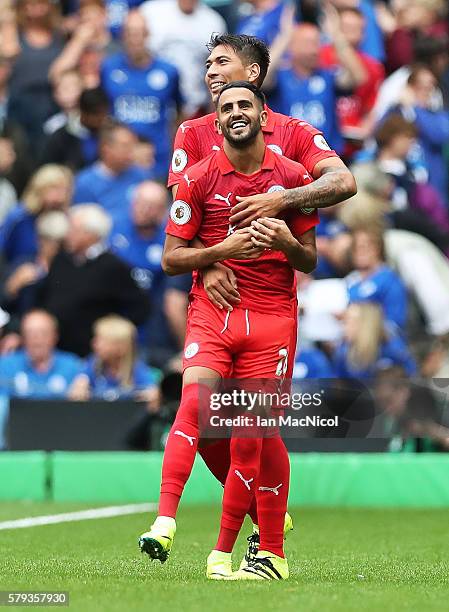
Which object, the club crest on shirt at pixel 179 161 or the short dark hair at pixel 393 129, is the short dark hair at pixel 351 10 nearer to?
the short dark hair at pixel 393 129

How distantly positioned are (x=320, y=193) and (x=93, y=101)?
8.80 metres

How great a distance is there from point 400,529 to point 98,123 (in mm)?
6966

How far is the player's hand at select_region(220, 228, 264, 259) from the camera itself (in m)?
6.12

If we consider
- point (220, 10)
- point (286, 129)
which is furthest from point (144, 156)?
point (286, 129)

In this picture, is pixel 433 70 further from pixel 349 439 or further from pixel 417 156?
pixel 349 439

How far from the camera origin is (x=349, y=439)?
1112 centimetres

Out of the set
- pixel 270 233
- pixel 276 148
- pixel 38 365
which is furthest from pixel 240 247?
pixel 38 365

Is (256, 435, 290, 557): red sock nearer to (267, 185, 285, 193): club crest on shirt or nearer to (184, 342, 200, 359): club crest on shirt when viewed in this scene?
(184, 342, 200, 359): club crest on shirt

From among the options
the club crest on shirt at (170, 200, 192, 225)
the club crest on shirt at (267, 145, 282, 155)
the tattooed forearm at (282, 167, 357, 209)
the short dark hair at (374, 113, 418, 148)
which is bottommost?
the club crest on shirt at (170, 200, 192, 225)

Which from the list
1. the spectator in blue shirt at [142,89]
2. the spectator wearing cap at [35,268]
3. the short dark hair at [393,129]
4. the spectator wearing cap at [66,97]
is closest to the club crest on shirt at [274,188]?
the spectator wearing cap at [35,268]

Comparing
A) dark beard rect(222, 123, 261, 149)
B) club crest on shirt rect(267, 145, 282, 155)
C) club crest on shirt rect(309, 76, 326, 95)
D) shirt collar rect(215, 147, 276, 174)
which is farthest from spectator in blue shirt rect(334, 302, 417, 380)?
dark beard rect(222, 123, 261, 149)

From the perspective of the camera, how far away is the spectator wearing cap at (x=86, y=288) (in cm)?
1294

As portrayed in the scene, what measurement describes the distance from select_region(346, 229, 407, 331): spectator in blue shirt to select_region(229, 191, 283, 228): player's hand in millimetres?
6139

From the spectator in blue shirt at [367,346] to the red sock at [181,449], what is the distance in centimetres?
561
